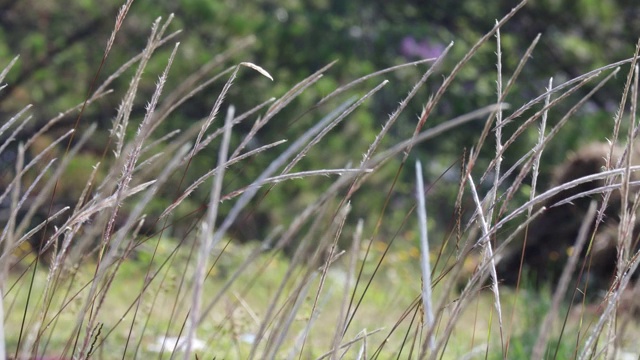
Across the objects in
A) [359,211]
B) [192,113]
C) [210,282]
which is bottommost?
[359,211]

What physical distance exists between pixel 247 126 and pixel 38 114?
4.25 feet

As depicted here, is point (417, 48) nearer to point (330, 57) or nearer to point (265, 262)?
point (330, 57)

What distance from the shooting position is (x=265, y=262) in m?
1.19

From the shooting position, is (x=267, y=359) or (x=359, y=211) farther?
(x=359, y=211)

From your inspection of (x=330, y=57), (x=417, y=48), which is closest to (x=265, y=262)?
(x=330, y=57)

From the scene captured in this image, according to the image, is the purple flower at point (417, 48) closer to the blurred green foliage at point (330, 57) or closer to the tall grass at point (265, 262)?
the blurred green foliage at point (330, 57)

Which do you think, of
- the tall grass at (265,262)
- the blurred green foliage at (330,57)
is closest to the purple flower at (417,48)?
the blurred green foliage at (330,57)

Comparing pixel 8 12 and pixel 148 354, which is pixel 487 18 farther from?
pixel 148 354

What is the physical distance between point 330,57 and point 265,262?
5040 mm

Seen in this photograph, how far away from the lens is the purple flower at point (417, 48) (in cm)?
712

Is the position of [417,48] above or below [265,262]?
below

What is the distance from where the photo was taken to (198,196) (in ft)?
20.0

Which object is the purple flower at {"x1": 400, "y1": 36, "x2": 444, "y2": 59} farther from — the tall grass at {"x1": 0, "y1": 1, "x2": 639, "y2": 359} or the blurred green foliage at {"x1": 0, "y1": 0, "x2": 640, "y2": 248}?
the tall grass at {"x1": 0, "y1": 1, "x2": 639, "y2": 359}

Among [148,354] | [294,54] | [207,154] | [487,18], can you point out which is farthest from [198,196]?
[148,354]
